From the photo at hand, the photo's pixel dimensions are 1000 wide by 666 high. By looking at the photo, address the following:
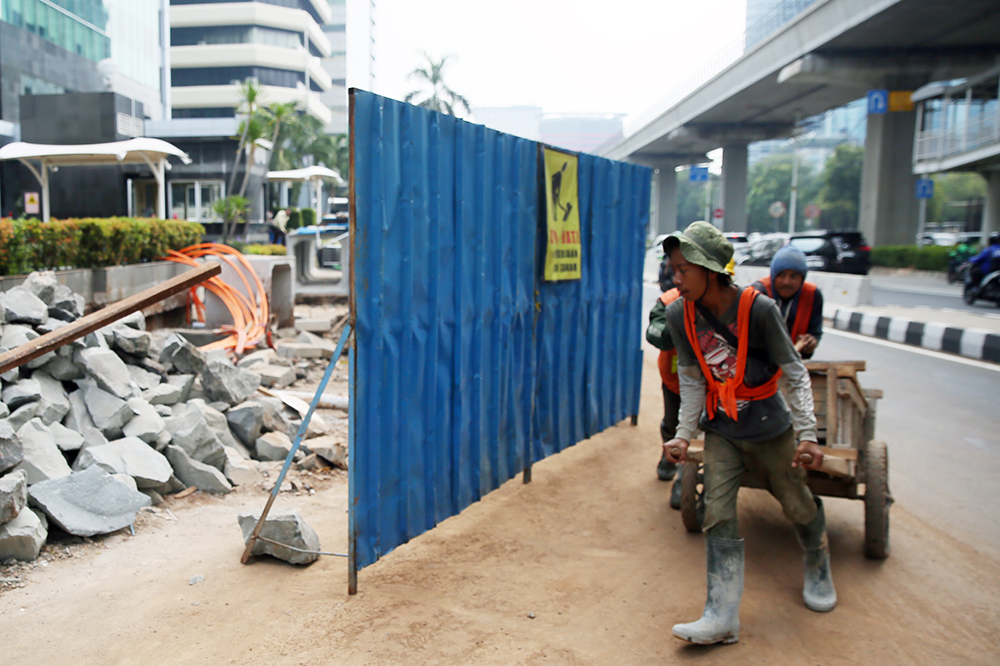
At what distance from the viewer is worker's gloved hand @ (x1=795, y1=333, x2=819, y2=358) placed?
448cm

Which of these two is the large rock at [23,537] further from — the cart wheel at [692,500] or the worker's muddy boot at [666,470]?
the worker's muddy boot at [666,470]

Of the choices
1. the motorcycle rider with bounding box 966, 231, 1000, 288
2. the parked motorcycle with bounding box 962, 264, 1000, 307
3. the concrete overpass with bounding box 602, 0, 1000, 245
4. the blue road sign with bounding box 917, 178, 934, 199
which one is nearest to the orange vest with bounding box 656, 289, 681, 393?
the parked motorcycle with bounding box 962, 264, 1000, 307

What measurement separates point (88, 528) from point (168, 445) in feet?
3.51

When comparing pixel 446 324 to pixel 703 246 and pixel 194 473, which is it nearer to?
pixel 703 246

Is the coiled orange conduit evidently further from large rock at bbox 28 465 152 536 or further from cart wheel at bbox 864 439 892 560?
cart wheel at bbox 864 439 892 560

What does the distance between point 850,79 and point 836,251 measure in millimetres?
8584

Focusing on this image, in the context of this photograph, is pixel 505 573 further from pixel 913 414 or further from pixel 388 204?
pixel 913 414

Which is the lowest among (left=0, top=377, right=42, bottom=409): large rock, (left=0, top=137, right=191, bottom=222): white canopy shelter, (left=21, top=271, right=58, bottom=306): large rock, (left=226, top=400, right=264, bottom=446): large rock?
(left=226, top=400, right=264, bottom=446): large rock

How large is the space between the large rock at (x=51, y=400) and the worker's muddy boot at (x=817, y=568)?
4.41 meters

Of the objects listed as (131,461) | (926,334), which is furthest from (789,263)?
(926,334)

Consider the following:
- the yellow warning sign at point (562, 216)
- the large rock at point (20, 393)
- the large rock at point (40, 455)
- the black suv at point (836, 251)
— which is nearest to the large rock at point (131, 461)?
the large rock at point (40, 455)

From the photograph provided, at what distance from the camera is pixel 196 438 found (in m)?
5.05

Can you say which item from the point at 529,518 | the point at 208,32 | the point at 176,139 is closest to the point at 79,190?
the point at 176,139

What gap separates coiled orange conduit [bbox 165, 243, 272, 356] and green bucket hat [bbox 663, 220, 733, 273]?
646 centimetres
